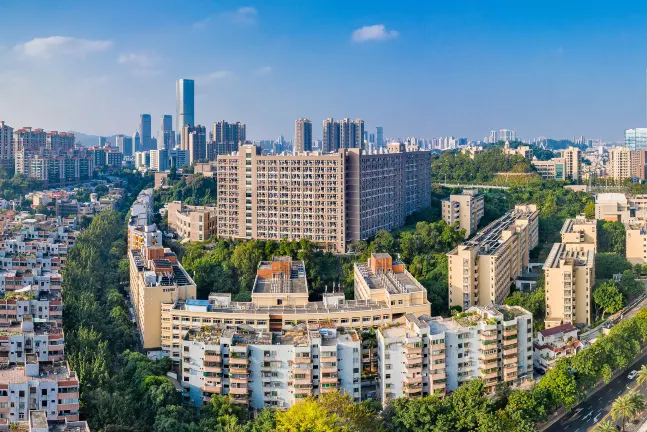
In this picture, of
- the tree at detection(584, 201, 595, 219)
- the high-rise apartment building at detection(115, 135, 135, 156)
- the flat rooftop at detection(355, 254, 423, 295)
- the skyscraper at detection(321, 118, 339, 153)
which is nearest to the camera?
the flat rooftop at detection(355, 254, 423, 295)

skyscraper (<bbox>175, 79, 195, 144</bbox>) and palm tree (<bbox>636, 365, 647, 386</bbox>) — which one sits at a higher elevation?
skyscraper (<bbox>175, 79, 195, 144</bbox>)

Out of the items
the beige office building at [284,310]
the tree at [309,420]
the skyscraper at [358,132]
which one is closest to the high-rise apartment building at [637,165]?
the skyscraper at [358,132]

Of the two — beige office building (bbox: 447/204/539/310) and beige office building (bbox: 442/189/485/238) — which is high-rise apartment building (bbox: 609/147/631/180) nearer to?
beige office building (bbox: 442/189/485/238)

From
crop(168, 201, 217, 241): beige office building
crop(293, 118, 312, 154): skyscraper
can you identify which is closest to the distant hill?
crop(293, 118, 312, 154): skyscraper

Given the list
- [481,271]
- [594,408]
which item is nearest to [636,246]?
[481,271]

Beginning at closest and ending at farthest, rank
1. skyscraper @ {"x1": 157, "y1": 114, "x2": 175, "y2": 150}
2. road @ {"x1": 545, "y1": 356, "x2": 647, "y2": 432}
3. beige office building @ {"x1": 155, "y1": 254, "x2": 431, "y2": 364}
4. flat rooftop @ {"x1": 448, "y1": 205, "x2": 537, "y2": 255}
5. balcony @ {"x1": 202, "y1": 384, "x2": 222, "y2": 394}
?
road @ {"x1": 545, "y1": 356, "x2": 647, "y2": 432} < balcony @ {"x1": 202, "y1": 384, "x2": 222, "y2": 394} < beige office building @ {"x1": 155, "y1": 254, "x2": 431, "y2": 364} < flat rooftop @ {"x1": 448, "y1": 205, "x2": 537, "y2": 255} < skyscraper @ {"x1": 157, "y1": 114, "x2": 175, "y2": 150}

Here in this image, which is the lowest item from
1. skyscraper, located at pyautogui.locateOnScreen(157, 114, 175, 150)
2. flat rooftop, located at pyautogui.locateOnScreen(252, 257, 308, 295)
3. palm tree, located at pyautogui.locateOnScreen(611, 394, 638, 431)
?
palm tree, located at pyautogui.locateOnScreen(611, 394, 638, 431)

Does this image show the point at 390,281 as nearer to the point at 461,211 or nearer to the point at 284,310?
the point at 284,310
